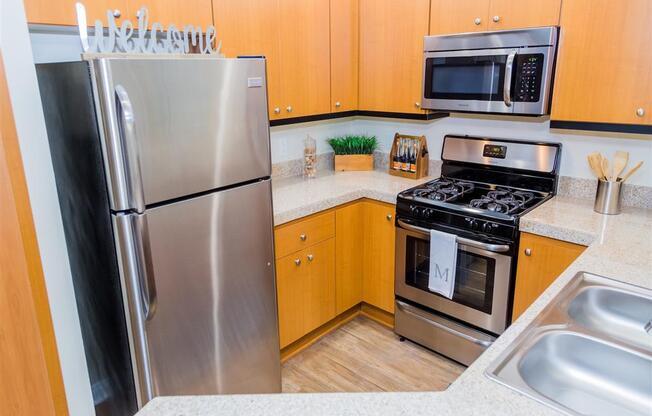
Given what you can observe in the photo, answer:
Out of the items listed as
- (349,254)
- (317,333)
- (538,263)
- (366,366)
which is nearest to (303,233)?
(349,254)

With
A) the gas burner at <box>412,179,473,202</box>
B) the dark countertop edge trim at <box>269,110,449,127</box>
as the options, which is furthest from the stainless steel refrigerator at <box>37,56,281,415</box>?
the gas burner at <box>412,179,473,202</box>

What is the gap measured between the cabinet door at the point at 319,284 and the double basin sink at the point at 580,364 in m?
1.47

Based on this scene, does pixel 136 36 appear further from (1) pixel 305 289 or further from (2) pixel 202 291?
(1) pixel 305 289

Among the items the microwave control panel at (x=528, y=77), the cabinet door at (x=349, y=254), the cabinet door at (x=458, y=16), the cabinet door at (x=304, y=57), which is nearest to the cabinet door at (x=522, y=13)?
the cabinet door at (x=458, y=16)

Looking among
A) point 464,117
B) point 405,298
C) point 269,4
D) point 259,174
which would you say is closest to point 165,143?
point 259,174

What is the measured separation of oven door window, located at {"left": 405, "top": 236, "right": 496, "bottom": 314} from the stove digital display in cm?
70

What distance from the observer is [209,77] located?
168 centimetres

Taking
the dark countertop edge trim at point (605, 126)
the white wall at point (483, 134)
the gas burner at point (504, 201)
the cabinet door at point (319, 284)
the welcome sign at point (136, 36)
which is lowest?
the cabinet door at point (319, 284)

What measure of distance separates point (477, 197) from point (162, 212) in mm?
1727

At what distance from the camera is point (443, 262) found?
2.44 meters

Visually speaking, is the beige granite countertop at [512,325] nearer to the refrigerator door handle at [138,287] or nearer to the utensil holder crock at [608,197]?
the utensil holder crock at [608,197]

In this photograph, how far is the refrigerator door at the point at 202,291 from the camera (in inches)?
64.1

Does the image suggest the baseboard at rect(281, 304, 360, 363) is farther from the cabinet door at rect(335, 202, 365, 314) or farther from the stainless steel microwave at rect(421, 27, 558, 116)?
the stainless steel microwave at rect(421, 27, 558, 116)

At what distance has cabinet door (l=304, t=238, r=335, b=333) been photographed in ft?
8.63
